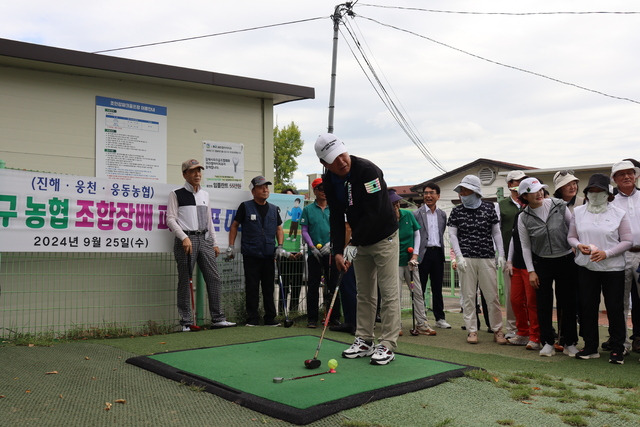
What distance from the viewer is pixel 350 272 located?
7332mm

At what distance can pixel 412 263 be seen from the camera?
7.52 metres

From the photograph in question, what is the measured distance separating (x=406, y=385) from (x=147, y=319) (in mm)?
4164

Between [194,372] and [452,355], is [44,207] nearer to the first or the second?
[194,372]

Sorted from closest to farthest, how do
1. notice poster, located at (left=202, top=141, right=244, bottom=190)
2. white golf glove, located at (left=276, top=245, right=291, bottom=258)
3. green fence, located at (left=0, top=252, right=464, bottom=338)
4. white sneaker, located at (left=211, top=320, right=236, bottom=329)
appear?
green fence, located at (left=0, top=252, right=464, bottom=338)
white sneaker, located at (left=211, top=320, right=236, bottom=329)
white golf glove, located at (left=276, top=245, right=291, bottom=258)
notice poster, located at (left=202, top=141, right=244, bottom=190)

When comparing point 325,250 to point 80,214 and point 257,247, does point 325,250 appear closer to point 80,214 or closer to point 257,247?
point 257,247

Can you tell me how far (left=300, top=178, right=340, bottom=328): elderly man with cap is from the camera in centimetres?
748

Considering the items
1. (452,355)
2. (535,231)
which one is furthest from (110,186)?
(535,231)

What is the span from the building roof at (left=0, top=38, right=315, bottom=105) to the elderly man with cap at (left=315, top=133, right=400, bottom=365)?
3507 mm

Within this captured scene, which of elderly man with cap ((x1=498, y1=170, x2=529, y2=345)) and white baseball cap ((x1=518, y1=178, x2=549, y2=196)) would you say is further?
elderly man with cap ((x1=498, y1=170, x2=529, y2=345))

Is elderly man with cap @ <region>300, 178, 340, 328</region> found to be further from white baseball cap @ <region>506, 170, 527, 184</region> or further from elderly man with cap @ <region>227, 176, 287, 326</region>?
white baseball cap @ <region>506, 170, 527, 184</region>

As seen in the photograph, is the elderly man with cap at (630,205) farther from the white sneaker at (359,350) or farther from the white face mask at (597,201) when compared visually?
the white sneaker at (359,350)

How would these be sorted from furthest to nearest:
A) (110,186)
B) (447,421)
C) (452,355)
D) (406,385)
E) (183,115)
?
(183,115) < (110,186) < (452,355) < (406,385) < (447,421)

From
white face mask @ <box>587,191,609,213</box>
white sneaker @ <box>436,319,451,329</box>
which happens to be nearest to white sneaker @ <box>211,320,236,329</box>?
white sneaker @ <box>436,319,451,329</box>

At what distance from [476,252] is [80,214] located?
15.6ft
